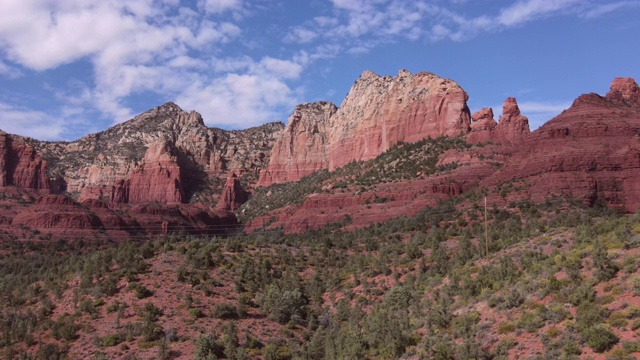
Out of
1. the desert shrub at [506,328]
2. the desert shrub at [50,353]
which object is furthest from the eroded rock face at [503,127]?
the desert shrub at [50,353]

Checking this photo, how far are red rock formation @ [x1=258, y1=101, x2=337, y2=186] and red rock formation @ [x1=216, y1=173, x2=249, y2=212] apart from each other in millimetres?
11592

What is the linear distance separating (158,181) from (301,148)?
40888 millimetres

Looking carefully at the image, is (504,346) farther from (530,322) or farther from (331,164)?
(331,164)

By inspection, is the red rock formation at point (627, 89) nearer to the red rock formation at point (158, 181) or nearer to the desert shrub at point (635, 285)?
the desert shrub at point (635, 285)

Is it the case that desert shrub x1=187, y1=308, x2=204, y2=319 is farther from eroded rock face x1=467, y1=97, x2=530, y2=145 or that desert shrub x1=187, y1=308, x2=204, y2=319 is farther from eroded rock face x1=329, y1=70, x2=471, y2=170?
eroded rock face x1=329, y1=70, x2=471, y2=170

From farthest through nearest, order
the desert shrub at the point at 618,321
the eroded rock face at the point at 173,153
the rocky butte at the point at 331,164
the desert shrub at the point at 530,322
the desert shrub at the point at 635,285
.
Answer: the eroded rock face at the point at 173,153 < the rocky butte at the point at 331,164 < the desert shrub at the point at 530,322 < the desert shrub at the point at 635,285 < the desert shrub at the point at 618,321

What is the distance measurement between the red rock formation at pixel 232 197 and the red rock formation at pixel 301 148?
38.0 ft

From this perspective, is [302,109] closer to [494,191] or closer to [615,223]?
[494,191]

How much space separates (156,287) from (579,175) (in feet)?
156

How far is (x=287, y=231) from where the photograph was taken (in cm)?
9631

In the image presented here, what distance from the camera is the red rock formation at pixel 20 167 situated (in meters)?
128

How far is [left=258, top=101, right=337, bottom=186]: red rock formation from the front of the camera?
162875 mm

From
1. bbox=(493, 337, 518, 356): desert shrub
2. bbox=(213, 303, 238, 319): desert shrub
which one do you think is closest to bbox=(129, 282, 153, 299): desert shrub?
bbox=(213, 303, 238, 319): desert shrub

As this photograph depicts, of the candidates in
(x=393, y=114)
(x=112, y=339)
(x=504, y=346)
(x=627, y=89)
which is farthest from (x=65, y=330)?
(x=393, y=114)
